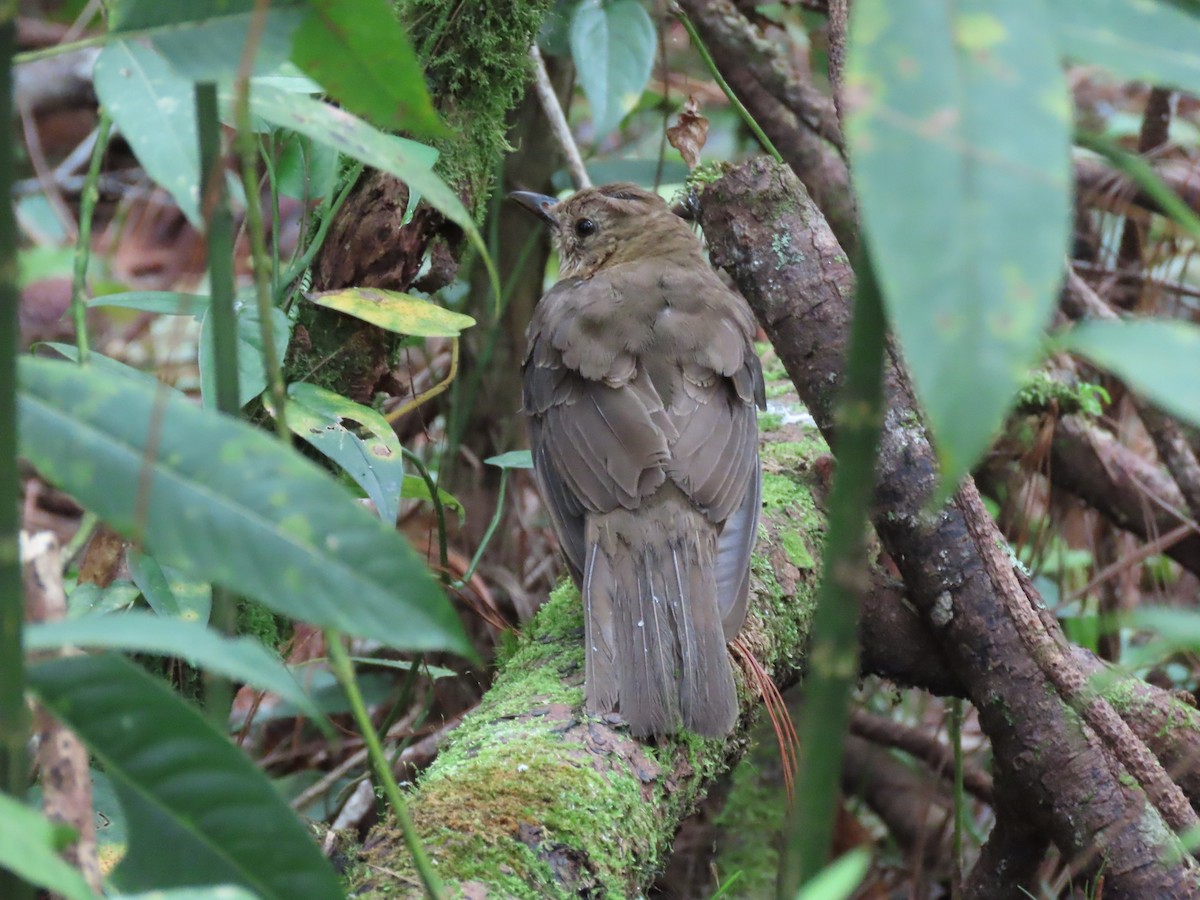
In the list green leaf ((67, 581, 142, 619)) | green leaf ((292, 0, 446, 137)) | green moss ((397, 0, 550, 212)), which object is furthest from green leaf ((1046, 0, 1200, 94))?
green moss ((397, 0, 550, 212))

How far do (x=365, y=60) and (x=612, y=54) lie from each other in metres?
2.30

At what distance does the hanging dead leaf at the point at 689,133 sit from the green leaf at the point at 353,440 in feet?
4.71

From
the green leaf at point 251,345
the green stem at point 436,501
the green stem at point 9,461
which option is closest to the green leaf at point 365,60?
the green stem at point 9,461

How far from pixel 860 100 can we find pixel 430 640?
507 mm

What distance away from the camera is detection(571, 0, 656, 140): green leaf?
3.15m

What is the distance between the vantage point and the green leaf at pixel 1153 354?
29.8 inches

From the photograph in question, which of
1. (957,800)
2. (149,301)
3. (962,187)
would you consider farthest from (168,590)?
(957,800)

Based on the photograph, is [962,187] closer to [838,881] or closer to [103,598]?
[838,881]

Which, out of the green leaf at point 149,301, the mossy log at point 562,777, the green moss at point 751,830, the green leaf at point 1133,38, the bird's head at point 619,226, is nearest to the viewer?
the green leaf at point 1133,38

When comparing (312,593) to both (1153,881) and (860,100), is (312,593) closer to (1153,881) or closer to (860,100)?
(860,100)

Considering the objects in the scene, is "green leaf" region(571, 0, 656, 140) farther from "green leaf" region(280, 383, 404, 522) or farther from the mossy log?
the mossy log

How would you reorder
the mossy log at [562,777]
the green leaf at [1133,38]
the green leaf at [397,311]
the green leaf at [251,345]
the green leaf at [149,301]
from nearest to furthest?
the green leaf at [1133,38] < the mossy log at [562,777] < the green leaf at [251,345] < the green leaf at [149,301] < the green leaf at [397,311]

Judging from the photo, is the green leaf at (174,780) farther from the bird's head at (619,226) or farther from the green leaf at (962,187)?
the bird's head at (619,226)

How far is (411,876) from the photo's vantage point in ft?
5.80
